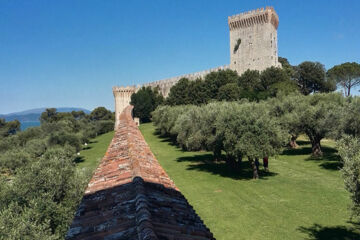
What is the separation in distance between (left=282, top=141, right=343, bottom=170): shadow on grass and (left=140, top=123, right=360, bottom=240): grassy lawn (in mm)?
88

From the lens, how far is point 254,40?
60.5 meters

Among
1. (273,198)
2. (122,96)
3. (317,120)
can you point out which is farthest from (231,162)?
(122,96)

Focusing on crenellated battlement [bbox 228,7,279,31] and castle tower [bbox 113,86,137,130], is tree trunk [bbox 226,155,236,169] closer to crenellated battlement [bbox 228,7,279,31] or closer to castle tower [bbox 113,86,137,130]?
crenellated battlement [bbox 228,7,279,31]

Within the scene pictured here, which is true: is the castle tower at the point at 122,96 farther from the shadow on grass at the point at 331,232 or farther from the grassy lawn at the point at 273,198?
the shadow on grass at the point at 331,232

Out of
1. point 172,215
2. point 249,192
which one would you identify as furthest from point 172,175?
point 172,215

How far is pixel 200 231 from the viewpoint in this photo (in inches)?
157

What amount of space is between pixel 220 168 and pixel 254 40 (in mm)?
39979

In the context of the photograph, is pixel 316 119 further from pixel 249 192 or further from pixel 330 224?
pixel 330 224

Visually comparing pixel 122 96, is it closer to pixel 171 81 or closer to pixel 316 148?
pixel 171 81

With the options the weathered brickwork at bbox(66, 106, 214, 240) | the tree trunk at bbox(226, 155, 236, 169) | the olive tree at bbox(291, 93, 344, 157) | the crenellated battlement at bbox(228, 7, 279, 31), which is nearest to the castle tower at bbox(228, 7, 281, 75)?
the crenellated battlement at bbox(228, 7, 279, 31)

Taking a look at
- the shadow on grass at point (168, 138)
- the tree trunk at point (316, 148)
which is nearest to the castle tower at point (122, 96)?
the shadow on grass at point (168, 138)

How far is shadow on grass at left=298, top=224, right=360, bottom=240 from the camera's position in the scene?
1312cm

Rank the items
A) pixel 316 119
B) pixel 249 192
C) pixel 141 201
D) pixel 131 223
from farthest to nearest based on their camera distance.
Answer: pixel 316 119 < pixel 249 192 < pixel 141 201 < pixel 131 223

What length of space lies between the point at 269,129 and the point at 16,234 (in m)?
19.2
